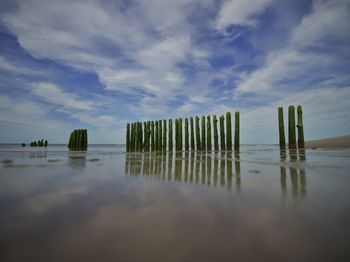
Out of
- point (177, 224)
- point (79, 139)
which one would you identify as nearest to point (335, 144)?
point (177, 224)

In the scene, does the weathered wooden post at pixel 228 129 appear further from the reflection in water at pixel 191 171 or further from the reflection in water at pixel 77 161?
the reflection in water at pixel 77 161

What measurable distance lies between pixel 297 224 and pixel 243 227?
0.31 meters

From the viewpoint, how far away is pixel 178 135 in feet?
50.3

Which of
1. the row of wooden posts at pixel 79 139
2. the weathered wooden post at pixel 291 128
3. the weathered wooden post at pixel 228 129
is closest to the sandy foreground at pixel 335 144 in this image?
the weathered wooden post at pixel 291 128

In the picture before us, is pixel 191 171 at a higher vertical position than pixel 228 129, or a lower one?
lower

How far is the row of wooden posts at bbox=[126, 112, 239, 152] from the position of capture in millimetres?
13875

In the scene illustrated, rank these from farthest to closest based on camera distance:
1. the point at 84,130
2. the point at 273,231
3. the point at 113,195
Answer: the point at 84,130, the point at 113,195, the point at 273,231

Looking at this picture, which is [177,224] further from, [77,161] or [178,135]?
[178,135]

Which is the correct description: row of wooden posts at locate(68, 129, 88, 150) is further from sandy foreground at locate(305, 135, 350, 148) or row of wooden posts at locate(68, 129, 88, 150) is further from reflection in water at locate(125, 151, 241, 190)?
sandy foreground at locate(305, 135, 350, 148)

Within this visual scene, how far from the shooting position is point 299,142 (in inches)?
484

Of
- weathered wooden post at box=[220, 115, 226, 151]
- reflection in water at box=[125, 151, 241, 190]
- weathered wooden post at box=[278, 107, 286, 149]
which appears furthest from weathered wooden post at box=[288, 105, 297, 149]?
reflection in water at box=[125, 151, 241, 190]

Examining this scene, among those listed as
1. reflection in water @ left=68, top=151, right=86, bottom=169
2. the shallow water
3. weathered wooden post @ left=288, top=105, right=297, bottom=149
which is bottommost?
the shallow water

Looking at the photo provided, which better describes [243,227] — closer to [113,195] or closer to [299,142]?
[113,195]

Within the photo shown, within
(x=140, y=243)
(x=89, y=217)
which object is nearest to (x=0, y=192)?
(x=89, y=217)
